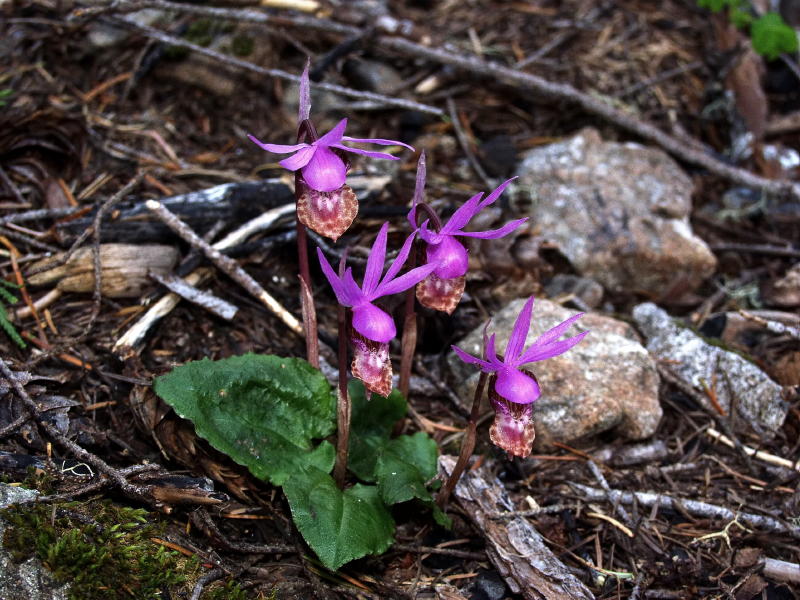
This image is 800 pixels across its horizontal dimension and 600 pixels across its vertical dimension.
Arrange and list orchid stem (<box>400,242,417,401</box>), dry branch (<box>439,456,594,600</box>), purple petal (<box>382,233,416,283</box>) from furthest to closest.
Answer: orchid stem (<box>400,242,417,401</box>) < dry branch (<box>439,456,594,600</box>) < purple petal (<box>382,233,416,283</box>)

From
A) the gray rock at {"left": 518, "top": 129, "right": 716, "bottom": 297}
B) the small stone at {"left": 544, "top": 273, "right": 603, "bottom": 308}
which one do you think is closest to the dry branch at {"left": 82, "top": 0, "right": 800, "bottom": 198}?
the gray rock at {"left": 518, "top": 129, "right": 716, "bottom": 297}

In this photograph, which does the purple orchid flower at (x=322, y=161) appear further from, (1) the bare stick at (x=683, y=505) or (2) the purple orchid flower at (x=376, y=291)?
(1) the bare stick at (x=683, y=505)

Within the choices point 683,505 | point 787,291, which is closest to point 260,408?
point 683,505

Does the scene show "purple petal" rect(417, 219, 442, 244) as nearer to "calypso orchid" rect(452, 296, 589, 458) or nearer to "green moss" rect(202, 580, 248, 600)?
"calypso orchid" rect(452, 296, 589, 458)

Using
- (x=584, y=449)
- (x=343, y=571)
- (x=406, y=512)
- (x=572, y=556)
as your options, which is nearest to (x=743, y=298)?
(x=584, y=449)

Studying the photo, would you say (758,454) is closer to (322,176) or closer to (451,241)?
(451,241)

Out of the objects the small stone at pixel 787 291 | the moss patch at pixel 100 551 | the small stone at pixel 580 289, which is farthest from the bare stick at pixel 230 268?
the small stone at pixel 787 291
